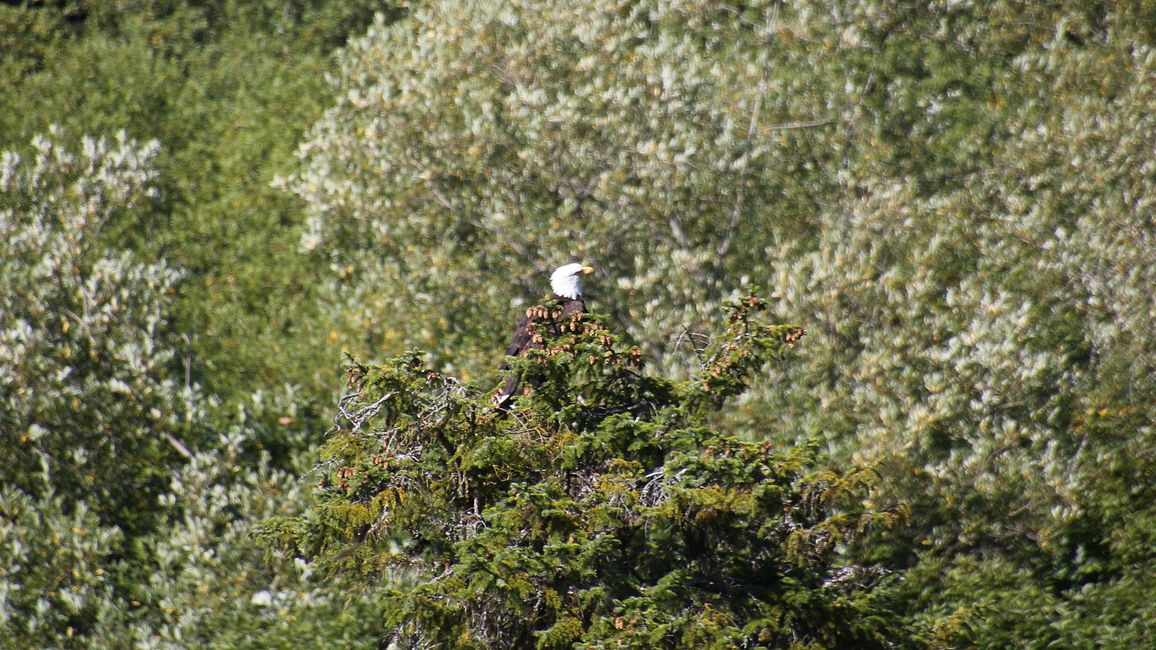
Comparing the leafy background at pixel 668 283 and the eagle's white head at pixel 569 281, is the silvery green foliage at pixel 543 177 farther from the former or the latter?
the eagle's white head at pixel 569 281

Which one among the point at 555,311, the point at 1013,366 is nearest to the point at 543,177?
the point at 1013,366

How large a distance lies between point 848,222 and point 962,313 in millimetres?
1857

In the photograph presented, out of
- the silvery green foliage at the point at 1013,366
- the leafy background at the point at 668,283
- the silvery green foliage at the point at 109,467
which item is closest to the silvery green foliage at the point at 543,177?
Answer: the leafy background at the point at 668,283

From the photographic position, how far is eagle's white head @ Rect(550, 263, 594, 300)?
11.9m

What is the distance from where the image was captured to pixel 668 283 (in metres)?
14.3

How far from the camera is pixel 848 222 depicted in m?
14.3

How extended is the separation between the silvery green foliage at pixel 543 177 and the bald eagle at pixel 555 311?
2.31 m

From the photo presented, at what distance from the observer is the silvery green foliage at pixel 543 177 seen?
1480 cm

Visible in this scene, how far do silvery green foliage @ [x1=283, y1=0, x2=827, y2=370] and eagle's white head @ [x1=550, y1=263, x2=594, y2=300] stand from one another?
227 centimetres

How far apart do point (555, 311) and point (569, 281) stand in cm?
Answer: 390

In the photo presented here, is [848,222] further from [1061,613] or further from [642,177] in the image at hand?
[1061,613]

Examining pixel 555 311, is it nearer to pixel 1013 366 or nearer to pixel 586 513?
pixel 586 513

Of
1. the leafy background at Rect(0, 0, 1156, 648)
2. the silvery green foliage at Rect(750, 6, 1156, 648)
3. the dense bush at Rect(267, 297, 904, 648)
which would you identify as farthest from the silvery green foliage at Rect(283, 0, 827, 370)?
the dense bush at Rect(267, 297, 904, 648)

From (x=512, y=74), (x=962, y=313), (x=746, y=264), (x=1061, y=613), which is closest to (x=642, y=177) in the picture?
(x=746, y=264)
